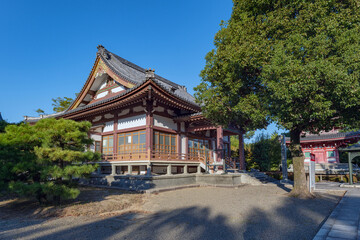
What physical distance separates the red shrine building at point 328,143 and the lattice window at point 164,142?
15.5 metres

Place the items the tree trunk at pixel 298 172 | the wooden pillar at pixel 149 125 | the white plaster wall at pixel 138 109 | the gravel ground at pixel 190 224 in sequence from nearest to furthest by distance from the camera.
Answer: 1. the gravel ground at pixel 190 224
2. the tree trunk at pixel 298 172
3. the wooden pillar at pixel 149 125
4. the white plaster wall at pixel 138 109

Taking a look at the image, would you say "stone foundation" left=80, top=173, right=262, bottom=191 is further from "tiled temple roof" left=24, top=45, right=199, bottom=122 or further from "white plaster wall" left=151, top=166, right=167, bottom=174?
"tiled temple roof" left=24, top=45, right=199, bottom=122

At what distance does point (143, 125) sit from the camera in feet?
45.6

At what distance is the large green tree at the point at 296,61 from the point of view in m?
6.62

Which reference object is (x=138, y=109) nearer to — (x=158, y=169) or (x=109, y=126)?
(x=109, y=126)

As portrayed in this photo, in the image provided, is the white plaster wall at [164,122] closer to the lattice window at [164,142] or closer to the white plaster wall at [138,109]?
the lattice window at [164,142]

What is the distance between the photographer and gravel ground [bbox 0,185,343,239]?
4.65 metres

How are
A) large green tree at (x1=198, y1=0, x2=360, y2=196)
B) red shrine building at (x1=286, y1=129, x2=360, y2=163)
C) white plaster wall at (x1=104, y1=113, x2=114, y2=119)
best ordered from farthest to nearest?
red shrine building at (x1=286, y1=129, x2=360, y2=163), white plaster wall at (x1=104, y1=113, x2=114, y2=119), large green tree at (x1=198, y1=0, x2=360, y2=196)

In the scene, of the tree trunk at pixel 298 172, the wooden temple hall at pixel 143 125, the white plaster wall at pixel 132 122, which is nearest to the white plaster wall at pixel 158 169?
the wooden temple hall at pixel 143 125

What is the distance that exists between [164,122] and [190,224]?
379 inches

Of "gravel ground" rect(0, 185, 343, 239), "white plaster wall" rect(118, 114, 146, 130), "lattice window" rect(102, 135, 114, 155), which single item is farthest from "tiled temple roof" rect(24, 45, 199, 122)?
"gravel ground" rect(0, 185, 343, 239)

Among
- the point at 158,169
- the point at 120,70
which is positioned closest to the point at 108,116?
the point at 120,70

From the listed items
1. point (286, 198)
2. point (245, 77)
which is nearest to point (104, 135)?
point (245, 77)

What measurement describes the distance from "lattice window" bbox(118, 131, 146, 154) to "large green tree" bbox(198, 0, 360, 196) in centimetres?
590
